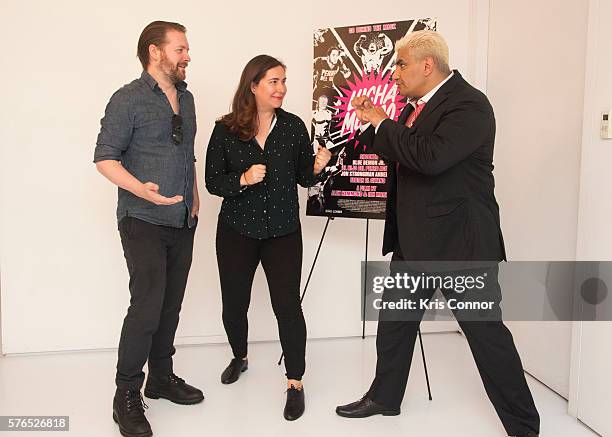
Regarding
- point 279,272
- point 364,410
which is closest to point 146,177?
point 279,272

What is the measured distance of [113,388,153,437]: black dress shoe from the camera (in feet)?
7.97

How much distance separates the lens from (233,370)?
3.10 m

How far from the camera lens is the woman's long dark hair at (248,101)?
8.78ft

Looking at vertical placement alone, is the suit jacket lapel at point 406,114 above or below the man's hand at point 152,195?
above

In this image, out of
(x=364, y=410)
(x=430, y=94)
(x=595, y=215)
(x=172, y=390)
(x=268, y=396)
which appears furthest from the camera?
(x=268, y=396)

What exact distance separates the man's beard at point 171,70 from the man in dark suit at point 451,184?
79 centimetres

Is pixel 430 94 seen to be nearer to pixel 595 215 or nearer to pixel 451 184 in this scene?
pixel 451 184

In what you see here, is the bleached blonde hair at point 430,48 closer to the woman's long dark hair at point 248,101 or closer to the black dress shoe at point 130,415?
the woman's long dark hair at point 248,101

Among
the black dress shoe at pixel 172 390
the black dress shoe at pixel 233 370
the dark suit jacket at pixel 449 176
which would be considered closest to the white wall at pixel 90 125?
the black dress shoe at pixel 233 370

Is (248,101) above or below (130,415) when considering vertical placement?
above

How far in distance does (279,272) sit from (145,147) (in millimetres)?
813

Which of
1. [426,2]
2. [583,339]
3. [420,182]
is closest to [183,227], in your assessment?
[420,182]

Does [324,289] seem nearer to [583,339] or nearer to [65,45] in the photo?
[583,339]

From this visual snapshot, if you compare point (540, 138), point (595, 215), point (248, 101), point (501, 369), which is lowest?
point (501, 369)
